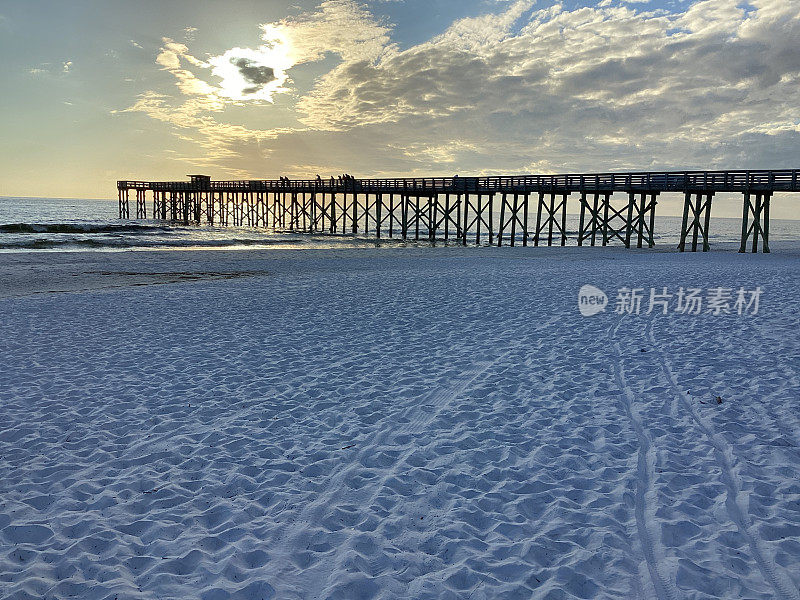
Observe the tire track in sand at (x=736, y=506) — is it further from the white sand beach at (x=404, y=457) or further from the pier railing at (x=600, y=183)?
the pier railing at (x=600, y=183)

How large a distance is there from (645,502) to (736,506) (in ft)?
2.37

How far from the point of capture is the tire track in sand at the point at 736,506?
3.34 meters

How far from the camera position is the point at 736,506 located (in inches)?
166

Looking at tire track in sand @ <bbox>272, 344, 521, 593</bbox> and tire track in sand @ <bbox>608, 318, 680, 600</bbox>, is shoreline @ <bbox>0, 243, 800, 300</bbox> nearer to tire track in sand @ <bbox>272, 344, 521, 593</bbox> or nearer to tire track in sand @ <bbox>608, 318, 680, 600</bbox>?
tire track in sand @ <bbox>272, 344, 521, 593</bbox>

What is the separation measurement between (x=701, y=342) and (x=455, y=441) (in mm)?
5747

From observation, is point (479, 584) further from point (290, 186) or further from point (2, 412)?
point (290, 186)

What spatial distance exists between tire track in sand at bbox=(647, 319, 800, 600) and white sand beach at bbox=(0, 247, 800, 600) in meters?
0.02

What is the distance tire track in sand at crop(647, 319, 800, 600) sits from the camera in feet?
10.9

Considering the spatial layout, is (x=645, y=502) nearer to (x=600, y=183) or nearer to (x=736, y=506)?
(x=736, y=506)

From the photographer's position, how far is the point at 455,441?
549cm

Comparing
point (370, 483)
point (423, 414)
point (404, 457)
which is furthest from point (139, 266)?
point (370, 483)

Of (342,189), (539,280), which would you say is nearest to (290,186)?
(342,189)

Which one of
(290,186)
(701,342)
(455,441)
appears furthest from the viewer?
(290,186)

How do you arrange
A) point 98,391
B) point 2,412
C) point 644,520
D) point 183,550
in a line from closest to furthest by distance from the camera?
point 183,550 < point 644,520 < point 2,412 < point 98,391
